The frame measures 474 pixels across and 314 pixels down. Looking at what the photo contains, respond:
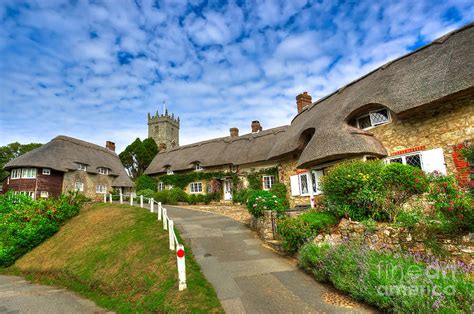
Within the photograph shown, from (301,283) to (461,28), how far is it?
509 inches

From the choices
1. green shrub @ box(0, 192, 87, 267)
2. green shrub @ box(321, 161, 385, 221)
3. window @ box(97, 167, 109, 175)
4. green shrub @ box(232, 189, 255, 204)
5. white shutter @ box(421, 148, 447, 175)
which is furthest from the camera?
window @ box(97, 167, 109, 175)

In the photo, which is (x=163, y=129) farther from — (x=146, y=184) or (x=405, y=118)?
(x=405, y=118)

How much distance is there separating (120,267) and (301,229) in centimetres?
568

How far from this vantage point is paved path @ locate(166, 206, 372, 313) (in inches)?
180

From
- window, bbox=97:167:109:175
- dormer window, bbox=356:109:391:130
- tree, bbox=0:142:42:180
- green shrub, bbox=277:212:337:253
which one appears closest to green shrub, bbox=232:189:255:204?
dormer window, bbox=356:109:391:130

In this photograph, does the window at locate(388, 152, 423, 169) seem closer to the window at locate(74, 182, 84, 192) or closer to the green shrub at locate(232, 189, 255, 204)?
the green shrub at locate(232, 189, 255, 204)

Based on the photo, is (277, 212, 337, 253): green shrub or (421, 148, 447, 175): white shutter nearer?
(277, 212, 337, 253): green shrub

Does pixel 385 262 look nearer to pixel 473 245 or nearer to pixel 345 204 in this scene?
pixel 473 245

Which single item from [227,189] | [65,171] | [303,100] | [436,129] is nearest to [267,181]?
[227,189]

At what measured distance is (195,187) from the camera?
25953 mm

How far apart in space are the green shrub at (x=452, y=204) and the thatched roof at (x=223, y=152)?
47.3ft

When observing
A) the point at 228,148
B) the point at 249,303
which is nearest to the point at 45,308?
the point at 249,303

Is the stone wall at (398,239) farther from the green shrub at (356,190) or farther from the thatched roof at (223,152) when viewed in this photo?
the thatched roof at (223,152)

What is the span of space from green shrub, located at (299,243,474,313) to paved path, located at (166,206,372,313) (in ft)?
1.17
